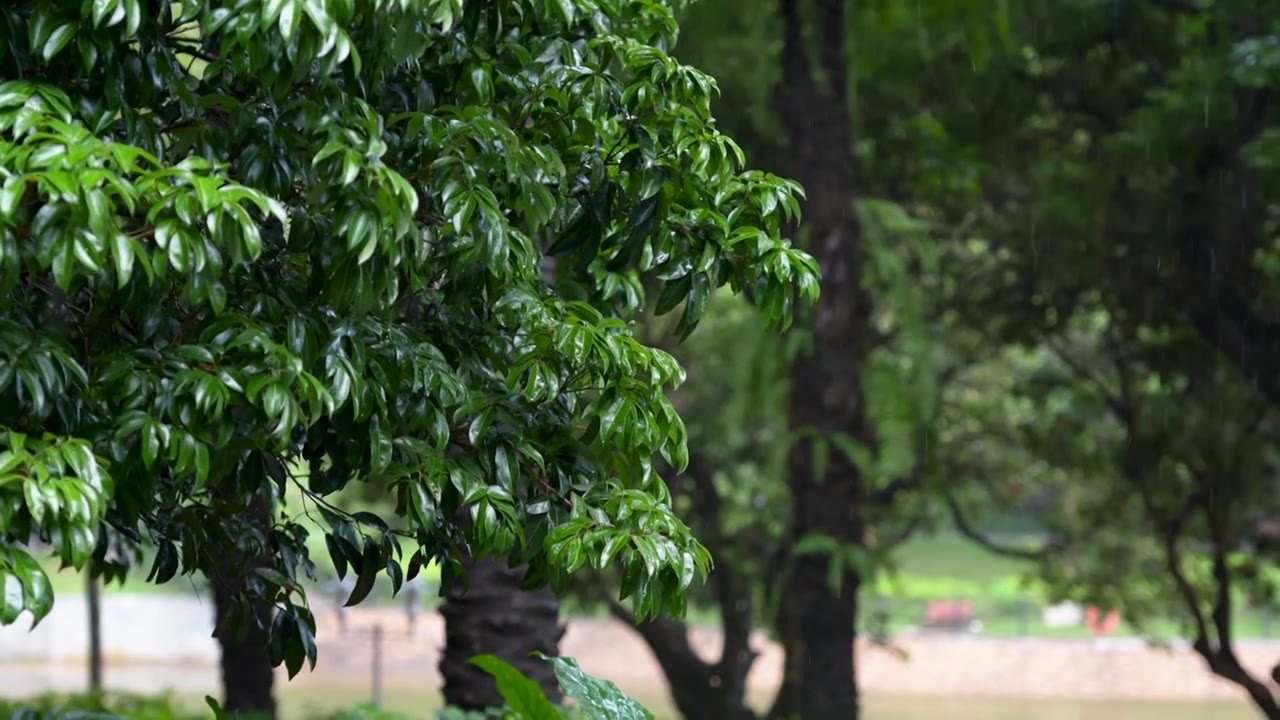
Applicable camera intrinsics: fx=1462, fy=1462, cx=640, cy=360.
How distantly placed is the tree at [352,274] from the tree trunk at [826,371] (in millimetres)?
4575

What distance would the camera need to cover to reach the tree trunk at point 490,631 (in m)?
6.36

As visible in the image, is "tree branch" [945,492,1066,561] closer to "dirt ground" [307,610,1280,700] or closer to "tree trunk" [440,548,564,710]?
"tree trunk" [440,548,564,710]

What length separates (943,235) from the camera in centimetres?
1234

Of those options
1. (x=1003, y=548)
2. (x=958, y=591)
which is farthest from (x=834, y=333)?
(x=958, y=591)

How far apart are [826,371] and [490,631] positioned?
3066 millimetres

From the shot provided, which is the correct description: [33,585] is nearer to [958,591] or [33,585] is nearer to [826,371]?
[826,371]

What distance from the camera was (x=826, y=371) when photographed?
8.64 metres

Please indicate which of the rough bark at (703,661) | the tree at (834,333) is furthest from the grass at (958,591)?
the tree at (834,333)

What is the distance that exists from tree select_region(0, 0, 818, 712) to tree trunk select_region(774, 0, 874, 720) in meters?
4.57

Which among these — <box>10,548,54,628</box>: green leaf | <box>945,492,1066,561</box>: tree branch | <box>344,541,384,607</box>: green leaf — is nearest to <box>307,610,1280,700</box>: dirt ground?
<box>945,492,1066,561</box>: tree branch

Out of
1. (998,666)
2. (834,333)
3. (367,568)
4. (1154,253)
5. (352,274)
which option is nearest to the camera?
(352,274)

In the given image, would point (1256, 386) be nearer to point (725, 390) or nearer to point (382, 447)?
point (725, 390)

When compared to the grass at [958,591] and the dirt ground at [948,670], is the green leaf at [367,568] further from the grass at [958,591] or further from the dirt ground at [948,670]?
the dirt ground at [948,670]

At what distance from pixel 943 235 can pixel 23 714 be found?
9.29 m
